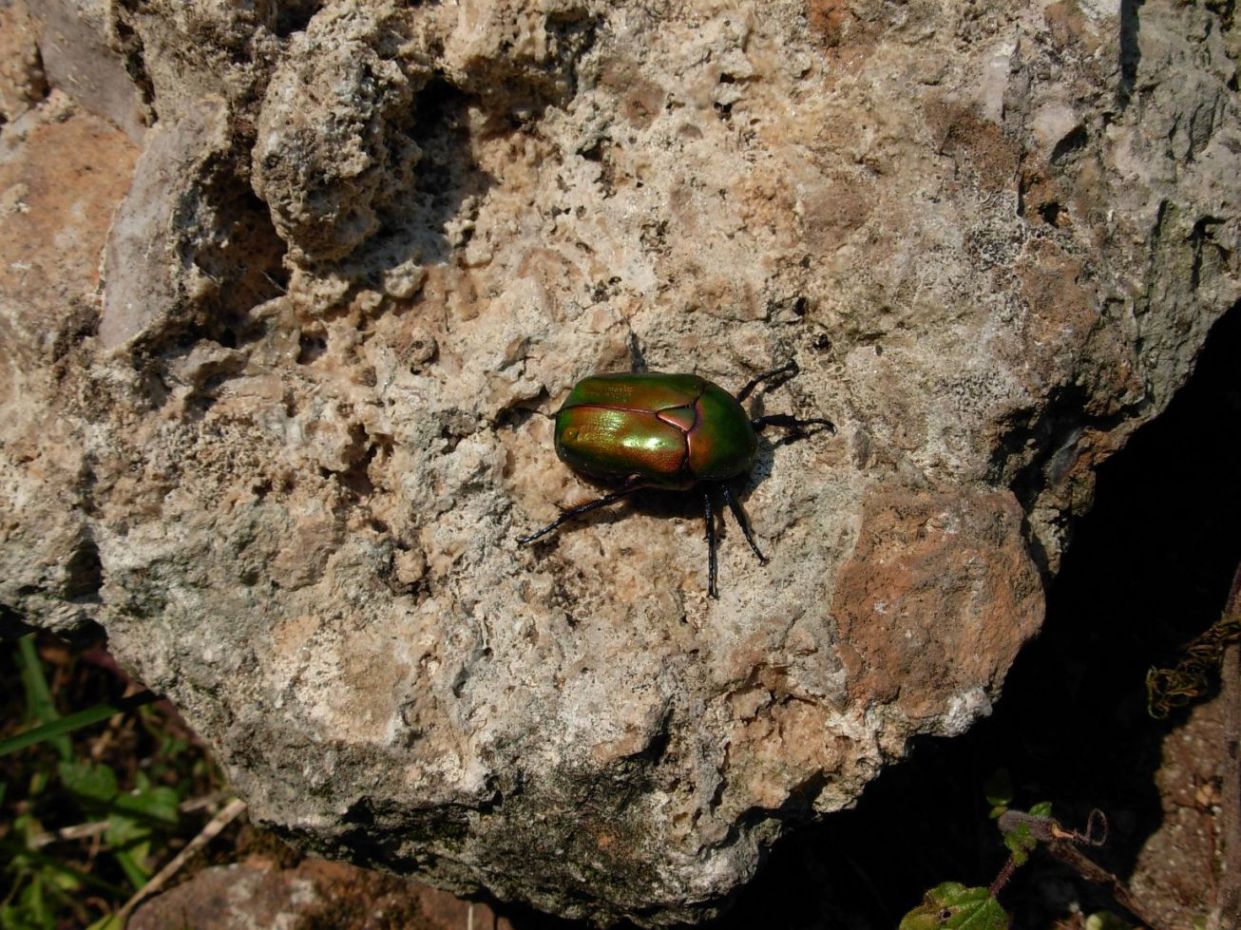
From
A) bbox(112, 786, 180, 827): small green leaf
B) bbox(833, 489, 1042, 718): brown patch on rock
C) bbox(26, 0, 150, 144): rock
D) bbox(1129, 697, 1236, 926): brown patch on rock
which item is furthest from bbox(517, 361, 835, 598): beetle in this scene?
bbox(112, 786, 180, 827): small green leaf

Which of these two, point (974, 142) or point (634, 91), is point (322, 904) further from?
point (974, 142)

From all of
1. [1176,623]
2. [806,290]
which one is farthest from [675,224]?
A: [1176,623]

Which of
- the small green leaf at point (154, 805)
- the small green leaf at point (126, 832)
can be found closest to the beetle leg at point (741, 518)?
the small green leaf at point (154, 805)

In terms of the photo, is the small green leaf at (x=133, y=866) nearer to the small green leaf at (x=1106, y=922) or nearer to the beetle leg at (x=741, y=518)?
the beetle leg at (x=741, y=518)

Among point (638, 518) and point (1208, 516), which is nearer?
point (638, 518)

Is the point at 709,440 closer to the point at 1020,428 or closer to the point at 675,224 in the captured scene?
the point at 675,224

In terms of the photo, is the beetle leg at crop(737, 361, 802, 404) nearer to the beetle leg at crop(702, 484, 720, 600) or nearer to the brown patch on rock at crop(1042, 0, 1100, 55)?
the beetle leg at crop(702, 484, 720, 600)

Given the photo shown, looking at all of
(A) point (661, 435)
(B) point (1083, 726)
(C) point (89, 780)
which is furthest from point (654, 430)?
(C) point (89, 780)
